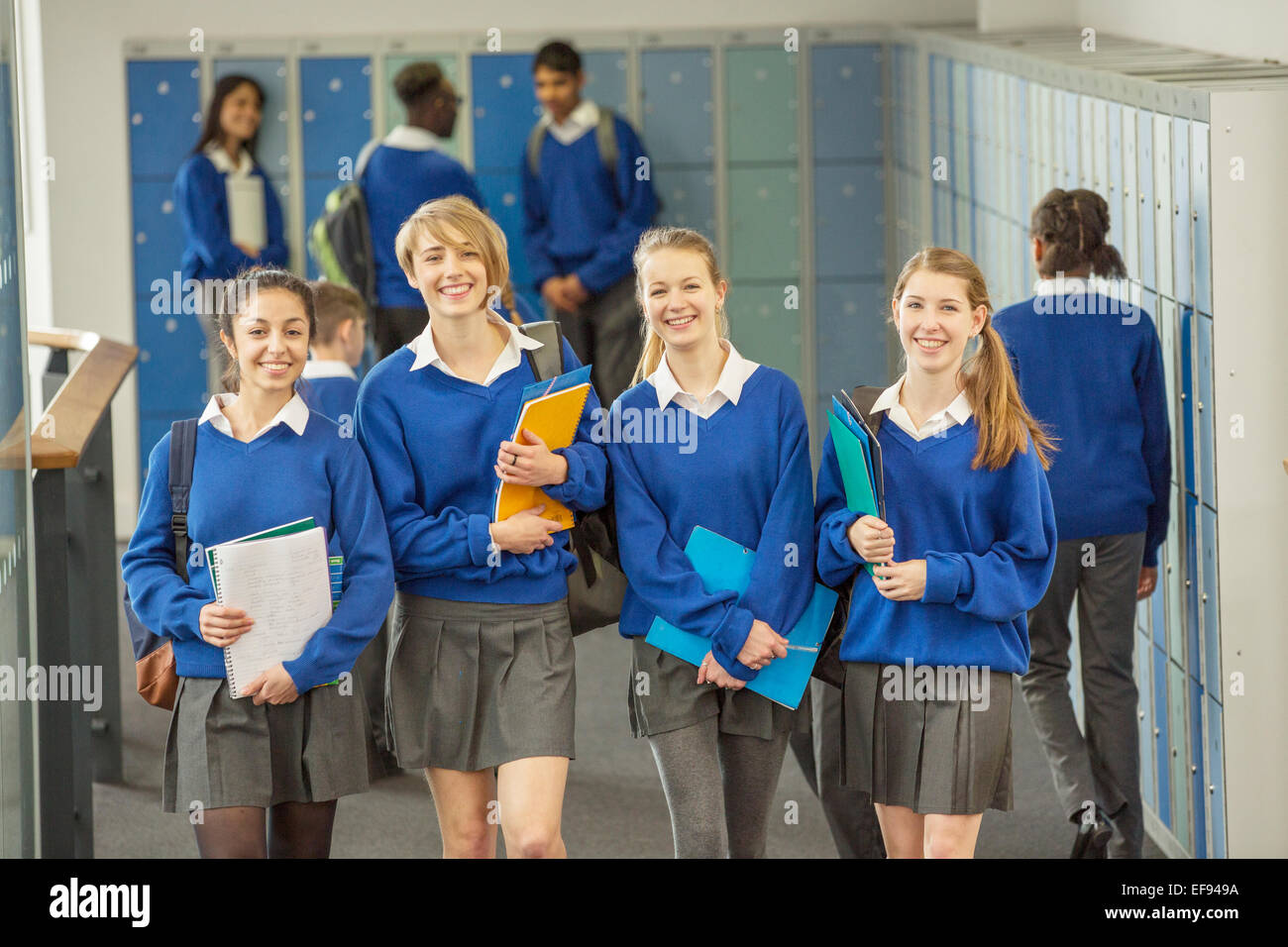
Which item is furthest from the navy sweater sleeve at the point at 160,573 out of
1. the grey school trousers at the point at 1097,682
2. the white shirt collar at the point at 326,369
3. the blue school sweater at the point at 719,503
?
the grey school trousers at the point at 1097,682

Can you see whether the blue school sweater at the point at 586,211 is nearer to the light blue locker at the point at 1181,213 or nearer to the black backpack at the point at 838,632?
the light blue locker at the point at 1181,213

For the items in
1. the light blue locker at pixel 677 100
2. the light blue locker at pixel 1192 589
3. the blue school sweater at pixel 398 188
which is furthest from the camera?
the light blue locker at pixel 677 100

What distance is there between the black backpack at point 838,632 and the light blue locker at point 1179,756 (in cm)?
122

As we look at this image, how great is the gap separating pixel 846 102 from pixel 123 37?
3.17 m

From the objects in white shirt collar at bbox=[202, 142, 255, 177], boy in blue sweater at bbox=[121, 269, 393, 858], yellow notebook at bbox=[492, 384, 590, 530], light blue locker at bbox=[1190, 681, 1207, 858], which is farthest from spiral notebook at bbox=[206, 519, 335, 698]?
white shirt collar at bbox=[202, 142, 255, 177]

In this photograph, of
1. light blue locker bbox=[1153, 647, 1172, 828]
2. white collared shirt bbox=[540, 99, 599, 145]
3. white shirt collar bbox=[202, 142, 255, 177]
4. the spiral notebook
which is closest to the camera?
the spiral notebook

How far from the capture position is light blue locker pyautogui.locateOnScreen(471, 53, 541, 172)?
7.16 m

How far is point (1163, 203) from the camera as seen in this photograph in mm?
3676

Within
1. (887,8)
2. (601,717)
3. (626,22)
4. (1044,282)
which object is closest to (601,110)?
(626,22)

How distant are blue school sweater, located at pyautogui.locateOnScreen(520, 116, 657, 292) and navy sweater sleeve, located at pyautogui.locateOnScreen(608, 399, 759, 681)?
13.5 ft

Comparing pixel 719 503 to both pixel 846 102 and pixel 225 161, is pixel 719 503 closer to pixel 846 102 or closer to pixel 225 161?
pixel 225 161

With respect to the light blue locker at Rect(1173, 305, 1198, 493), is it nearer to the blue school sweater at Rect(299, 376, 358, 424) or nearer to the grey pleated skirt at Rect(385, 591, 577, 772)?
the grey pleated skirt at Rect(385, 591, 577, 772)

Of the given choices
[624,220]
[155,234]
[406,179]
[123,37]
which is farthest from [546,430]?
[123,37]

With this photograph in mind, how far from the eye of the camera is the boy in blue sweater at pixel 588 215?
6840 mm
